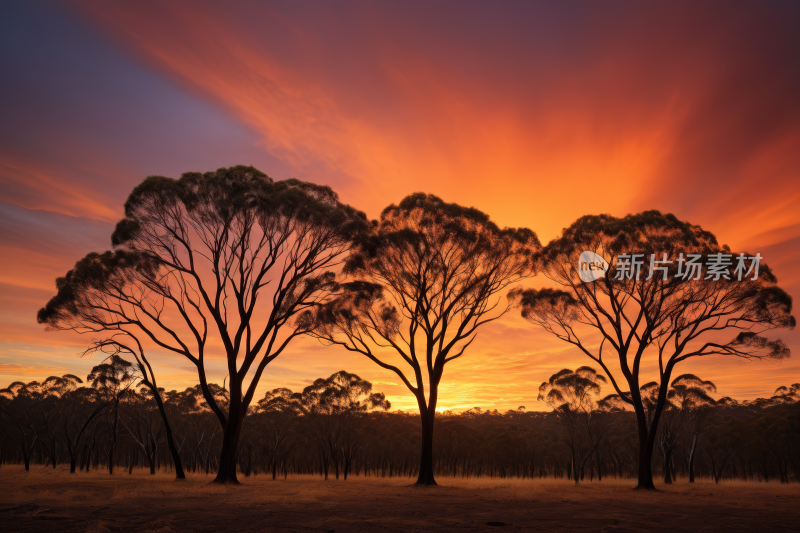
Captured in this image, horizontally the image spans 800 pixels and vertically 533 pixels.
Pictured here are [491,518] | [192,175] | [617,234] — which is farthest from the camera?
[617,234]

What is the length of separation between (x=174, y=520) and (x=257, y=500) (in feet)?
20.6

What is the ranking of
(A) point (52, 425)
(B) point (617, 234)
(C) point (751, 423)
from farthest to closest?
(A) point (52, 425)
(C) point (751, 423)
(B) point (617, 234)

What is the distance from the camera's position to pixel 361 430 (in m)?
78.6

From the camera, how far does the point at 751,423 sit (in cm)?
6812

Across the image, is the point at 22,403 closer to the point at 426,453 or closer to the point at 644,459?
the point at 426,453

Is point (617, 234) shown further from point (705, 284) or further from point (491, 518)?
point (491, 518)

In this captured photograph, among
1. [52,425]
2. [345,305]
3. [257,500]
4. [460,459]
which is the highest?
[345,305]

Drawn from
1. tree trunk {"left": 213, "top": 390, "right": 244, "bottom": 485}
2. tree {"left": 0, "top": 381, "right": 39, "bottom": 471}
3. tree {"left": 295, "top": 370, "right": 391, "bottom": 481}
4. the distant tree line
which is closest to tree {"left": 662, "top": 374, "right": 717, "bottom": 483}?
the distant tree line

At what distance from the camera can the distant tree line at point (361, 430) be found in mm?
55719

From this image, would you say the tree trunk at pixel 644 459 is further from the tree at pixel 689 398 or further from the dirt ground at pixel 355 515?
the tree at pixel 689 398

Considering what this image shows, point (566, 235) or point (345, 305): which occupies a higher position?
point (566, 235)

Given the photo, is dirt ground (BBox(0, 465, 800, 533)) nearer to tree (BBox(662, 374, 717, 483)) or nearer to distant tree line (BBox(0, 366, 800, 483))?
distant tree line (BBox(0, 366, 800, 483))

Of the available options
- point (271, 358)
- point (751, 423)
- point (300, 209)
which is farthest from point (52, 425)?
point (751, 423)

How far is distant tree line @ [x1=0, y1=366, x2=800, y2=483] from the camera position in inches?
2194
